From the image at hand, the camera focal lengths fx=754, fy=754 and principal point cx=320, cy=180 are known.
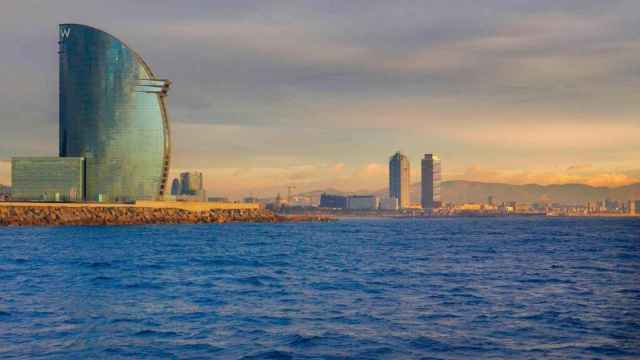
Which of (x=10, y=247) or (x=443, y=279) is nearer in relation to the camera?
(x=443, y=279)

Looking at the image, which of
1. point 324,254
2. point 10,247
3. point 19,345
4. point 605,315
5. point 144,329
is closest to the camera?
point 19,345

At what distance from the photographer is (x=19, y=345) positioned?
106ft

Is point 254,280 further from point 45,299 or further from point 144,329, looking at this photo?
point 144,329

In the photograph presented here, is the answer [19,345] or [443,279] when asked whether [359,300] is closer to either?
[443,279]

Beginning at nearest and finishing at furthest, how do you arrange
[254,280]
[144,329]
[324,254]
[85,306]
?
[144,329] → [85,306] → [254,280] → [324,254]

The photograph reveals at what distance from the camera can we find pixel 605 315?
1578 inches

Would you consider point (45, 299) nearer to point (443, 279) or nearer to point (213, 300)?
point (213, 300)

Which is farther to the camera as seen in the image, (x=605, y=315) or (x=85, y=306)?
(x=85, y=306)

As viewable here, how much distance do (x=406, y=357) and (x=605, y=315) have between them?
50.9 ft

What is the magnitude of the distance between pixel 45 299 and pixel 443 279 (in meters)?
29.3

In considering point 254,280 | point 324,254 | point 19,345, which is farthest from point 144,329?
point 324,254

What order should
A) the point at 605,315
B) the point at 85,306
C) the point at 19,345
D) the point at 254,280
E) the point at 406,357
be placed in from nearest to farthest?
the point at 406,357
the point at 19,345
the point at 605,315
the point at 85,306
the point at 254,280

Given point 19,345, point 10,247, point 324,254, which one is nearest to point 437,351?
point 19,345

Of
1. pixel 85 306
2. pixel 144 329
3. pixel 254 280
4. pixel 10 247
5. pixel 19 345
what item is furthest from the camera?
pixel 10 247
